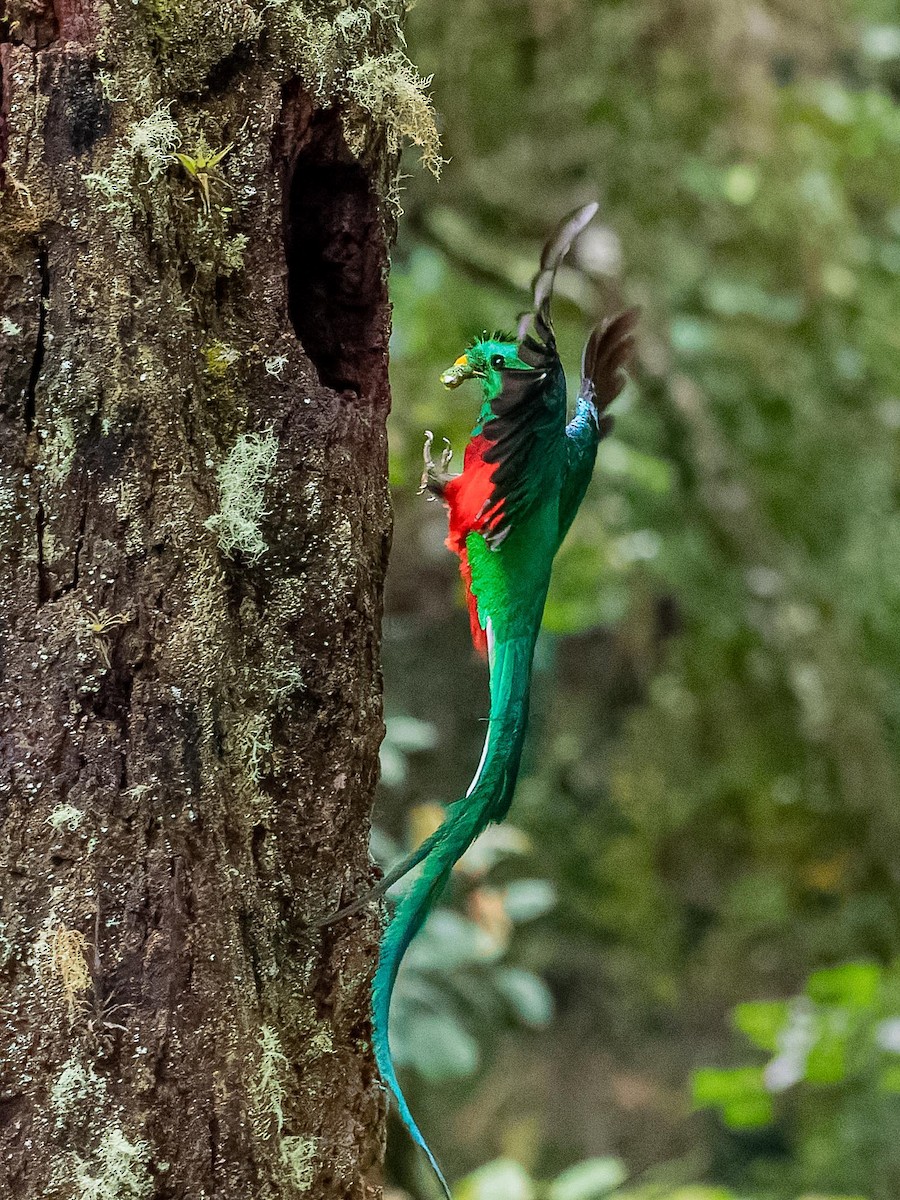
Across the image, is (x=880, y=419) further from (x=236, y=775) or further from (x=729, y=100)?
(x=236, y=775)

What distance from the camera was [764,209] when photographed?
11.7 feet

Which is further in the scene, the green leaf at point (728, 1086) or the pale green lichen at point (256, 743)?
the green leaf at point (728, 1086)

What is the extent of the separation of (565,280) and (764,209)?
64 centimetres

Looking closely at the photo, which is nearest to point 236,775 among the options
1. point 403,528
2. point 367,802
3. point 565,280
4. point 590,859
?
point 367,802

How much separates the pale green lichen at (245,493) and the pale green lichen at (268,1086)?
0.44 metres

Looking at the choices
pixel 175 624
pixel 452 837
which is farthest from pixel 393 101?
pixel 452 837

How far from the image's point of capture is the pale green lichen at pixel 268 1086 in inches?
43.7

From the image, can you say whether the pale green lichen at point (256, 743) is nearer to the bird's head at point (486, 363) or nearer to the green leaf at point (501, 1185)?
the bird's head at point (486, 363)

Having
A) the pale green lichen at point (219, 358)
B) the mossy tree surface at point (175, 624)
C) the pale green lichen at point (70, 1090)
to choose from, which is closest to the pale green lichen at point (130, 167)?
the mossy tree surface at point (175, 624)

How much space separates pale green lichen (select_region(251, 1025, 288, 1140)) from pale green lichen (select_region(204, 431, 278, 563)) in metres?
0.44

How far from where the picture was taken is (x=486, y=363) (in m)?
1.32

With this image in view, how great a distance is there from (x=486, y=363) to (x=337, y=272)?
180 millimetres

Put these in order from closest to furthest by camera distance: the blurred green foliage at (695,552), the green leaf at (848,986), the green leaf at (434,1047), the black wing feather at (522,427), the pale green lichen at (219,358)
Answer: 1. the pale green lichen at (219,358)
2. the black wing feather at (522,427)
3. the green leaf at (434,1047)
4. the green leaf at (848,986)
5. the blurred green foliage at (695,552)

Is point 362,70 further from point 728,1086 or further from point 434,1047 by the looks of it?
point 728,1086
